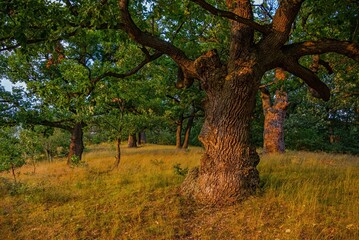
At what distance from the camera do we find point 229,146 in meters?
5.73

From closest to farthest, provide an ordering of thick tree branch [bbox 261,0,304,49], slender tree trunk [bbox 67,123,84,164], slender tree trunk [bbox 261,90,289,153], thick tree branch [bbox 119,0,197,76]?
1. thick tree branch [bbox 119,0,197,76]
2. thick tree branch [bbox 261,0,304,49]
3. slender tree trunk [bbox 261,90,289,153]
4. slender tree trunk [bbox 67,123,84,164]

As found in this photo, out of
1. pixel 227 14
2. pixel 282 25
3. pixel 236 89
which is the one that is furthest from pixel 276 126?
pixel 227 14

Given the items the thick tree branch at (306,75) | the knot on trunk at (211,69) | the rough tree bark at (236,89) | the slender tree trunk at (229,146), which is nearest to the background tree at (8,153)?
the rough tree bark at (236,89)

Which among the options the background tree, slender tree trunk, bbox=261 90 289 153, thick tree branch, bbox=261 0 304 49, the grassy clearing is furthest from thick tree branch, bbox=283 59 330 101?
the background tree

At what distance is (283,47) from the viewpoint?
20.0ft

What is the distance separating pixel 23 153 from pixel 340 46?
14565 millimetres

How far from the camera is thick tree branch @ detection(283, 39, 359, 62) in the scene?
5340 millimetres

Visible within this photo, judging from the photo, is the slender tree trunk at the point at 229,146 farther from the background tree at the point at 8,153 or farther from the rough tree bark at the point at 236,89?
the background tree at the point at 8,153

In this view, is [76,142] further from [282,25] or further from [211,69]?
[282,25]

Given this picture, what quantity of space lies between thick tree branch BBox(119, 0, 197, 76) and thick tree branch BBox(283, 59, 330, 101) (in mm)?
2290

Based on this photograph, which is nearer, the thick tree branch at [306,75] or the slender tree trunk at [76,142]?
the thick tree branch at [306,75]

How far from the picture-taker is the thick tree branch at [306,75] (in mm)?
5989

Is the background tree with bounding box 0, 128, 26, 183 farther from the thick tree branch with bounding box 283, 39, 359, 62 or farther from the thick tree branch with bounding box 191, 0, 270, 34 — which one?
the thick tree branch with bounding box 283, 39, 359, 62

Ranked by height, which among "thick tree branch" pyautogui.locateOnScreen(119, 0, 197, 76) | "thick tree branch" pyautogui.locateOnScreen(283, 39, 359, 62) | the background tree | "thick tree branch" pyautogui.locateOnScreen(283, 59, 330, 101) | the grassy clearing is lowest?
the grassy clearing
